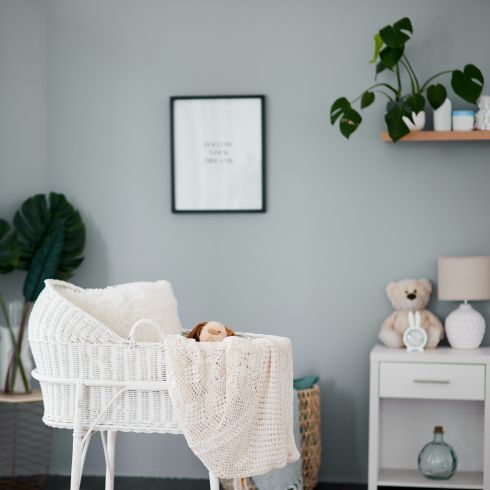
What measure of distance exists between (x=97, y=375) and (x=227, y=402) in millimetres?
409

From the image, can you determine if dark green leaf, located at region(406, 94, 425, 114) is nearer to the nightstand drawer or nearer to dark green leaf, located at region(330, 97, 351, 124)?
dark green leaf, located at region(330, 97, 351, 124)

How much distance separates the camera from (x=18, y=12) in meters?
4.22

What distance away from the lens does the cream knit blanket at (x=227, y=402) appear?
2629 mm

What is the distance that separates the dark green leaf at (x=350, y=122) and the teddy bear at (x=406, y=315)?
70 centimetres

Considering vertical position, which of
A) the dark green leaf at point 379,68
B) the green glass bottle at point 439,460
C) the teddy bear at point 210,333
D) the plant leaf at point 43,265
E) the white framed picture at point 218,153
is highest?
the dark green leaf at point 379,68

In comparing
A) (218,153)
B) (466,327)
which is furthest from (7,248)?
(466,327)

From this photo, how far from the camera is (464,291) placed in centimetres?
387

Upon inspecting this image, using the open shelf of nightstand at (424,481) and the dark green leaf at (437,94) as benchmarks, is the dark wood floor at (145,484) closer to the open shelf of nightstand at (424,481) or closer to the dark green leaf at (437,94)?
the open shelf of nightstand at (424,481)

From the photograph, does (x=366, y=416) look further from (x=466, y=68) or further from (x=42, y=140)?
(x=42, y=140)

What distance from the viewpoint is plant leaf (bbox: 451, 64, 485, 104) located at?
12.5ft

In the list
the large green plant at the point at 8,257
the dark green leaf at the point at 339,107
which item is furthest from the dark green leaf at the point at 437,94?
the large green plant at the point at 8,257

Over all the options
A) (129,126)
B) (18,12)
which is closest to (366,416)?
(129,126)

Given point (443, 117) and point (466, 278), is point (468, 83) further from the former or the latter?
point (466, 278)

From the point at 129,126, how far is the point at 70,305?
5.73ft
